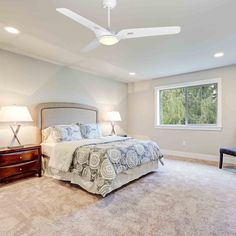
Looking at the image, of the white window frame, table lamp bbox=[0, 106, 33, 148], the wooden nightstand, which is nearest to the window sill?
the white window frame

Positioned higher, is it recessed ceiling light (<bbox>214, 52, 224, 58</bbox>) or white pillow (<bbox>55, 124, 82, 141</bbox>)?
recessed ceiling light (<bbox>214, 52, 224, 58</bbox>)

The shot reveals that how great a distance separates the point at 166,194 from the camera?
2732 mm

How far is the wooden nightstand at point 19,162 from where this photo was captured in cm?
302

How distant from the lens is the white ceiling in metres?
2.16

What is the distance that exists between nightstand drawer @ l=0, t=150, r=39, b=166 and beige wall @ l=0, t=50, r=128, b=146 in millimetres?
531

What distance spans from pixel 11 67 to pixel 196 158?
199 inches

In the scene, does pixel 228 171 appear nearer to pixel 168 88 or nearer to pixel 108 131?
pixel 168 88

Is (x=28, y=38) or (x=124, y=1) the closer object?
(x=124, y=1)

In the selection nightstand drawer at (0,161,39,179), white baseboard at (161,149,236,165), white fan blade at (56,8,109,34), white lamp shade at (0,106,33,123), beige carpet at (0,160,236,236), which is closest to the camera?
white fan blade at (56,8,109,34)

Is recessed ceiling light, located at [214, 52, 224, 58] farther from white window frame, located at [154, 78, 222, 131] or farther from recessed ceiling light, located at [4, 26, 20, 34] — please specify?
recessed ceiling light, located at [4, 26, 20, 34]

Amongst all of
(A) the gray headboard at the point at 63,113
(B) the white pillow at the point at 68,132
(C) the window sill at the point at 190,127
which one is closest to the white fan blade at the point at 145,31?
(B) the white pillow at the point at 68,132

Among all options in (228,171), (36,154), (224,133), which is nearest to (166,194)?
(228,171)

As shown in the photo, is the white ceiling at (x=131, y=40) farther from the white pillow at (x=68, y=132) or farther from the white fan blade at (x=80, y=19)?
the white pillow at (x=68, y=132)

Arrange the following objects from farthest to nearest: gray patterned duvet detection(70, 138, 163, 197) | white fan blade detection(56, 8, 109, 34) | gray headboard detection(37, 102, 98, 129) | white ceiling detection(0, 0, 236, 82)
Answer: gray headboard detection(37, 102, 98, 129) < gray patterned duvet detection(70, 138, 163, 197) < white ceiling detection(0, 0, 236, 82) < white fan blade detection(56, 8, 109, 34)
